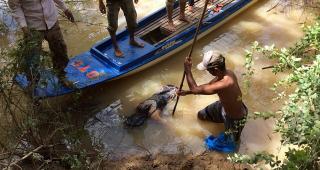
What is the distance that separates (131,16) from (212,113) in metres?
2.11

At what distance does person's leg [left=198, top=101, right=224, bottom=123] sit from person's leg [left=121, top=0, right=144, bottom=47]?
172 centimetres

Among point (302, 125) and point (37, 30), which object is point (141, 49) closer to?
point (37, 30)

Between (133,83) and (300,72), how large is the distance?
3.74 metres

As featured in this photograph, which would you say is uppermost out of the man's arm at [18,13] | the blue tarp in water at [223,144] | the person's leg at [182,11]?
the man's arm at [18,13]

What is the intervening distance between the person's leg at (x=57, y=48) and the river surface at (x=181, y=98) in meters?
0.74

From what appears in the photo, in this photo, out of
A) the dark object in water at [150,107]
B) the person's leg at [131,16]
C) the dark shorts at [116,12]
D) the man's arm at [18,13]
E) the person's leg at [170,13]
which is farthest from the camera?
the person's leg at [170,13]

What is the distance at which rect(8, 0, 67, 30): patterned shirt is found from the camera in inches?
207

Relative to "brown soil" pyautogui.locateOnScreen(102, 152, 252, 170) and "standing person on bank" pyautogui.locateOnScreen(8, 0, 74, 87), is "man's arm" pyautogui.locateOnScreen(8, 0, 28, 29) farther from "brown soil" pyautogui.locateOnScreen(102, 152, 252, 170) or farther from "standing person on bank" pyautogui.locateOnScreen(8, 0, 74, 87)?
"brown soil" pyautogui.locateOnScreen(102, 152, 252, 170)

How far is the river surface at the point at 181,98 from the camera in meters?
6.00

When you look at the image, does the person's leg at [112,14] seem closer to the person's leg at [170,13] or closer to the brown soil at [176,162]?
the person's leg at [170,13]

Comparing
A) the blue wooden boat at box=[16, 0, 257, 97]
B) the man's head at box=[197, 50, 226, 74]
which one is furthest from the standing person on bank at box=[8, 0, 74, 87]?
the man's head at box=[197, 50, 226, 74]

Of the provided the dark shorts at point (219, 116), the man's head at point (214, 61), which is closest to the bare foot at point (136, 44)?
the dark shorts at point (219, 116)

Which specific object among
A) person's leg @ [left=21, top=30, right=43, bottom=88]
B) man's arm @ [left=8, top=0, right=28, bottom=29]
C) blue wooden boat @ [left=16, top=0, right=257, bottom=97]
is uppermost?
man's arm @ [left=8, top=0, right=28, bottom=29]

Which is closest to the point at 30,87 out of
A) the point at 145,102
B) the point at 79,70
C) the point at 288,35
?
the point at 79,70
